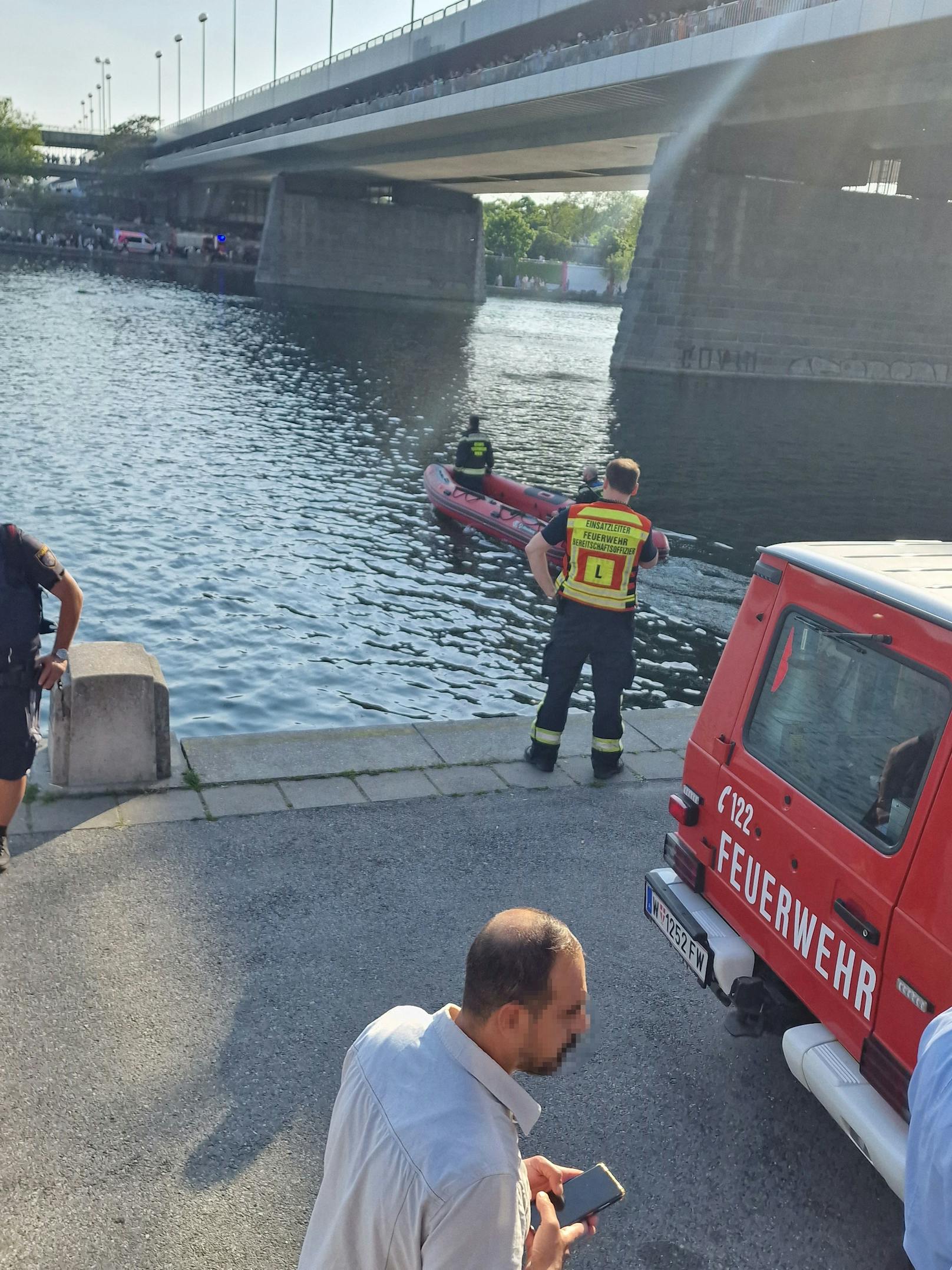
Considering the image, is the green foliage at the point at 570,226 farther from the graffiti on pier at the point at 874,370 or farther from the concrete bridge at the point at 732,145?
the graffiti on pier at the point at 874,370

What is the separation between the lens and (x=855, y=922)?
384 cm

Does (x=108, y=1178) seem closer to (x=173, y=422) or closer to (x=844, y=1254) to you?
(x=844, y=1254)

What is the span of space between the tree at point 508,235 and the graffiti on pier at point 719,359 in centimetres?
10784

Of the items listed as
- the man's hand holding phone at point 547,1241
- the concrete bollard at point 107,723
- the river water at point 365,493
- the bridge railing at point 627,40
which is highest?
the bridge railing at point 627,40

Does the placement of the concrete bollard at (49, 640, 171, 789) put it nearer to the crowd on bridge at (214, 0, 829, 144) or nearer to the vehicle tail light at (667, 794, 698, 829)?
the vehicle tail light at (667, 794, 698, 829)

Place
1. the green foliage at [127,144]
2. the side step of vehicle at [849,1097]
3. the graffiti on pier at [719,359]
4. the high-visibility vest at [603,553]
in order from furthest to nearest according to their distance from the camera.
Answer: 1. the green foliage at [127,144]
2. the graffiti on pier at [719,359]
3. the high-visibility vest at [603,553]
4. the side step of vehicle at [849,1097]

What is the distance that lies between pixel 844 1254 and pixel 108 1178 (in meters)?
2.57

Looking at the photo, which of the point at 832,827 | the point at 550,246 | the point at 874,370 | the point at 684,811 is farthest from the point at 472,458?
the point at 550,246

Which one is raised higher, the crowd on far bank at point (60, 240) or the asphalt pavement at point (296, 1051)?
the asphalt pavement at point (296, 1051)

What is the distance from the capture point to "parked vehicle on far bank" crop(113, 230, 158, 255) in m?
105

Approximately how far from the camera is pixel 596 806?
7414mm

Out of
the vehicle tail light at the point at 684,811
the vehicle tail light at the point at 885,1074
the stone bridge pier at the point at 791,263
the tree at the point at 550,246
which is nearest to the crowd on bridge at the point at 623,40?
the stone bridge pier at the point at 791,263

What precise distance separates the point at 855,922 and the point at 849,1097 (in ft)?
1.84

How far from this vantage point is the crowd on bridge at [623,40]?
32.6m
